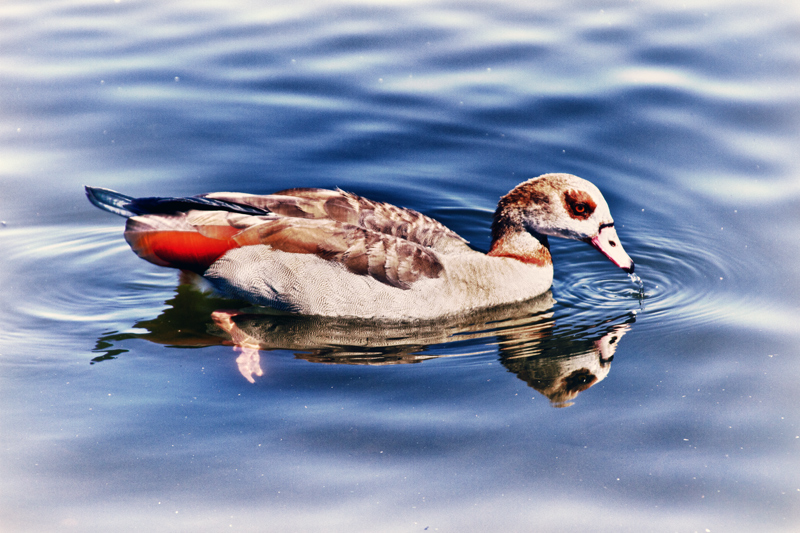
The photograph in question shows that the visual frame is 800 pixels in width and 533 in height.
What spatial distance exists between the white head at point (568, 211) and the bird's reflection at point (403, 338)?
0.66 m

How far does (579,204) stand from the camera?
763cm

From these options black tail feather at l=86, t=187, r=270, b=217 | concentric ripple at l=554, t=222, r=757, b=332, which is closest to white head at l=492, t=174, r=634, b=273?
concentric ripple at l=554, t=222, r=757, b=332

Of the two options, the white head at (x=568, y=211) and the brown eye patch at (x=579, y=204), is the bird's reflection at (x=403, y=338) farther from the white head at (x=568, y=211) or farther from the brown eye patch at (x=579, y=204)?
the brown eye patch at (x=579, y=204)

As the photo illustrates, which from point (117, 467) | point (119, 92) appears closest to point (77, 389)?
point (117, 467)

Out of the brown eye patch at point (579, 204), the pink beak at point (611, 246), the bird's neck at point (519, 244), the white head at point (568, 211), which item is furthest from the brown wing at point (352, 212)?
the pink beak at point (611, 246)

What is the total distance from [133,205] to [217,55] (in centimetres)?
494

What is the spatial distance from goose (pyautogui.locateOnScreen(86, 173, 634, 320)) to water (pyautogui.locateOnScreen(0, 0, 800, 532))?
0.79 feet

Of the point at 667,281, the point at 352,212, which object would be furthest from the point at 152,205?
the point at 667,281

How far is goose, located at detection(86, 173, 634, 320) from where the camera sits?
7246mm

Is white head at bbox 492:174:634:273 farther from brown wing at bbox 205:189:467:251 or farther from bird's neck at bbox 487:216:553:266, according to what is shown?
brown wing at bbox 205:189:467:251

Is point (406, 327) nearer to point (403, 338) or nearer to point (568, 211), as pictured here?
point (403, 338)

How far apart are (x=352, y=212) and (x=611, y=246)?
7.59 feet

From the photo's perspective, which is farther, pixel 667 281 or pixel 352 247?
pixel 667 281

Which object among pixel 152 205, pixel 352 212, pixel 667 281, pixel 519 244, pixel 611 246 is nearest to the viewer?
pixel 152 205
